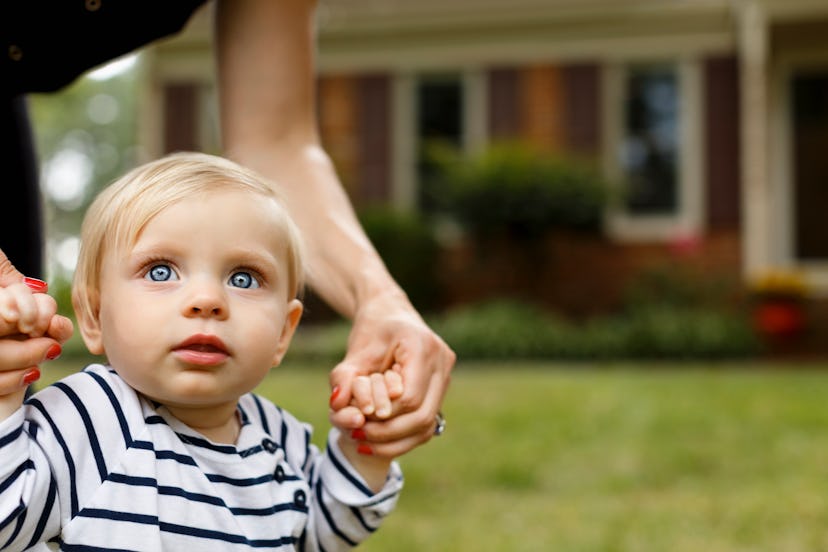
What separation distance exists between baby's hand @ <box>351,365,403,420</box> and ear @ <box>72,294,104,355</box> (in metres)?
0.35

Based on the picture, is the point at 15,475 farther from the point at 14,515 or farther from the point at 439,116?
the point at 439,116

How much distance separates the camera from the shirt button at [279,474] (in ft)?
5.16

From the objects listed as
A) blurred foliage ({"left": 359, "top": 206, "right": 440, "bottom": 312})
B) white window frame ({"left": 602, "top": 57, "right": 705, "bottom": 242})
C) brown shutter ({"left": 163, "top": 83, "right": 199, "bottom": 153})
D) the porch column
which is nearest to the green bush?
the porch column

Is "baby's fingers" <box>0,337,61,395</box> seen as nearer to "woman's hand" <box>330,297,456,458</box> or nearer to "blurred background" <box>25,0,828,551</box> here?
"woman's hand" <box>330,297,456,458</box>

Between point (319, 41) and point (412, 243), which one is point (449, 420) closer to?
point (412, 243)

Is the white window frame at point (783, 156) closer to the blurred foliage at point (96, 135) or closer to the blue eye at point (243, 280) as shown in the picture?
the blue eye at point (243, 280)

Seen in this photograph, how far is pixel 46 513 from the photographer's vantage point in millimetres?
1326


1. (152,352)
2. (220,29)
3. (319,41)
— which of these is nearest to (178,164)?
(152,352)

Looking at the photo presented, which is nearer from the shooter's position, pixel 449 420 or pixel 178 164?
pixel 178 164

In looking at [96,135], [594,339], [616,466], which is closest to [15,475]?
[616,466]

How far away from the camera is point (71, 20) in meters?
1.77

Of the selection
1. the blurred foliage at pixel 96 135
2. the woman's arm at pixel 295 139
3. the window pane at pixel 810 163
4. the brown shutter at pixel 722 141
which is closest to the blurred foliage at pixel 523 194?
the brown shutter at pixel 722 141

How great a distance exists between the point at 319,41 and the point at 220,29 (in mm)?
12763

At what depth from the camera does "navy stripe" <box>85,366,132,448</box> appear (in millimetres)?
1402
